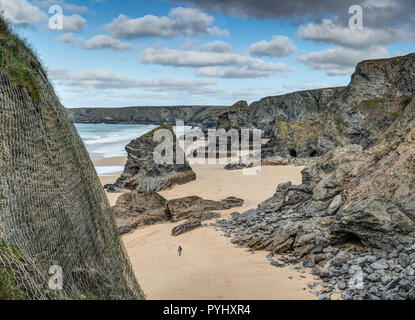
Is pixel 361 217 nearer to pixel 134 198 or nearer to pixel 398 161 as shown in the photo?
pixel 398 161

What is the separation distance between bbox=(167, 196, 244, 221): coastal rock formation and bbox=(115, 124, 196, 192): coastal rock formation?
5.87 metres

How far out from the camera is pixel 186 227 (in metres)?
13.9

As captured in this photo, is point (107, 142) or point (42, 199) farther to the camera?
point (107, 142)

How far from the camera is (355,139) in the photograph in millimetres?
31172

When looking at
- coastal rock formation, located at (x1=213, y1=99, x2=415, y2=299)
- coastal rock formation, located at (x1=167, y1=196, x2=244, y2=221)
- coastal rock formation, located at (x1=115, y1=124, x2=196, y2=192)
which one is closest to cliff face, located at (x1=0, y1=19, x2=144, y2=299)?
coastal rock formation, located at (x1=213, y1=99, x2=415, y2=299)

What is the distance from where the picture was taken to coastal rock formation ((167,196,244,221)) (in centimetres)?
1563

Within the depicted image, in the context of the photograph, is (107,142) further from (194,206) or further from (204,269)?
(204,269)

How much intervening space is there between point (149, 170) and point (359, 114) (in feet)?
64.6

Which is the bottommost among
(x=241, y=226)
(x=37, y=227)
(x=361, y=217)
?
(x=241, y=226)

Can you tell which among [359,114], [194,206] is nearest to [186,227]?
[194,206]

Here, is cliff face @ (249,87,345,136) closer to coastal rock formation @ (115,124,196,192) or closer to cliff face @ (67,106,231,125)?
coastal rock formation @ (115,124,196,192)
